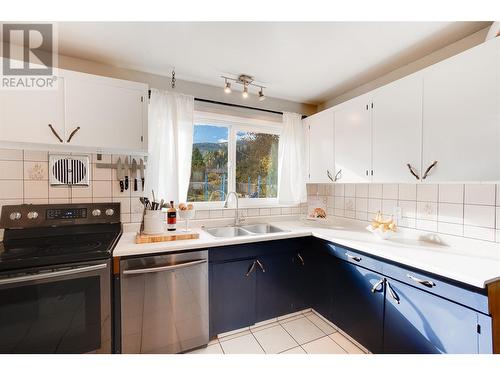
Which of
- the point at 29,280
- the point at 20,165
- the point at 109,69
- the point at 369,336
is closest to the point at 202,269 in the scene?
the point at 29,280

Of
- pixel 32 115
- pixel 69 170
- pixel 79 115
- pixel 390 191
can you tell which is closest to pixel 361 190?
pixel 390 191

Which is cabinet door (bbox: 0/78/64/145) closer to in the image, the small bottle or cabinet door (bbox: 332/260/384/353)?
the small bottle

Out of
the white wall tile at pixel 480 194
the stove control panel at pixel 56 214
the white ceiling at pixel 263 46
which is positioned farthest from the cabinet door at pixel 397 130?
the stove control panel at pixel 56 214

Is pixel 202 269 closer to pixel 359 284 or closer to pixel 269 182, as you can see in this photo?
pixel 359 284

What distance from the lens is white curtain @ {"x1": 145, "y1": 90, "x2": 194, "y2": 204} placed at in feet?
6.43

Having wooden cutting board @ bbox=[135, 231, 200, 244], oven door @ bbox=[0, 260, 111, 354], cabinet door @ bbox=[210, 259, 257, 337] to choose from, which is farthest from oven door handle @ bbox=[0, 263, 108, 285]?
cabinet door @ bbox=[210, 259, 257, 337]

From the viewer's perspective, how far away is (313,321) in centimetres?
209

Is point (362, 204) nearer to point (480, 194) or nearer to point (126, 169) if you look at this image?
point (480, 194)

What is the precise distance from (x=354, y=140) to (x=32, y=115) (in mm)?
2413

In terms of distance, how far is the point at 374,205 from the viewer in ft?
7.20

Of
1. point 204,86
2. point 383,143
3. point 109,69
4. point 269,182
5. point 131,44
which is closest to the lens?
point 131,44

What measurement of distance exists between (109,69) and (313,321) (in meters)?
2.85

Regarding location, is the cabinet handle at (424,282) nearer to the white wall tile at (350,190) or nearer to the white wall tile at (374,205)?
the white wall tile at (374,205)
